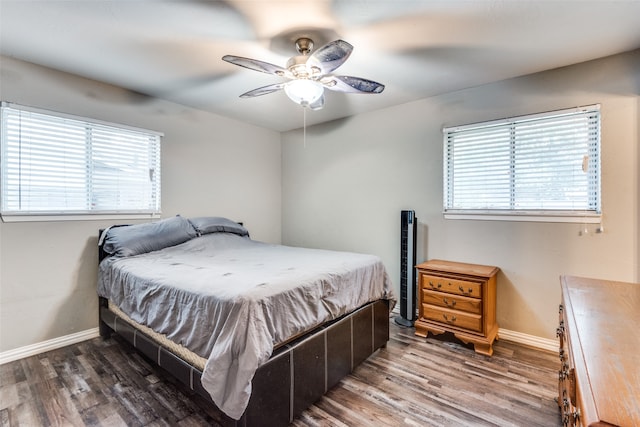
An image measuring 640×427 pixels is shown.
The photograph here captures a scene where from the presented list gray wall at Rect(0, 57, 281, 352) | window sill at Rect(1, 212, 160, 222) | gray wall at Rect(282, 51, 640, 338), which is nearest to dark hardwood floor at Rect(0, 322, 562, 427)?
gray wall at Rect(0, 57, 281, 352)

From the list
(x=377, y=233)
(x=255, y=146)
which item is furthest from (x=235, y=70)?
(x=377, y=233)

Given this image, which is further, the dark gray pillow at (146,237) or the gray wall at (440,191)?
the dark gray pillow at (146,237)

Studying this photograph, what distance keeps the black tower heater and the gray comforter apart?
0.58 metres

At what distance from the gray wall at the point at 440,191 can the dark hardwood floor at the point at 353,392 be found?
0.77 metres

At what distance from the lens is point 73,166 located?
8.73ft

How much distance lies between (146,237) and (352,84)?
223cm

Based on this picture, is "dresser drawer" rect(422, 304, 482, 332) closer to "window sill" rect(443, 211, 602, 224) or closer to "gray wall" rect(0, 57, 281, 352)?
"window sill" rect(443, 211, 602, 224)

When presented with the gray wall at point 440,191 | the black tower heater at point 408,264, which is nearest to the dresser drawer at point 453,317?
the black tower heater at point 408,264

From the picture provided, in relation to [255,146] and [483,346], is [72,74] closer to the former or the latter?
[255,146]

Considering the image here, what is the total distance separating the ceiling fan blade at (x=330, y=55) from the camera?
163 cm

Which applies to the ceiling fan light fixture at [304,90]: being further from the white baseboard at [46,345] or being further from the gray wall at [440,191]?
the white baseboard at [46,345]

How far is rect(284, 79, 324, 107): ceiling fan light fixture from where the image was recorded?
2.04 meters

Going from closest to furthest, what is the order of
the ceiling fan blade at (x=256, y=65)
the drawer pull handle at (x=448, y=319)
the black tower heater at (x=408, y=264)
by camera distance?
the ceiling fan blade at (x=256, y=65) → the drawer pull handle at (x=448, y=319) → the black tower heater at (x=408, y=264)

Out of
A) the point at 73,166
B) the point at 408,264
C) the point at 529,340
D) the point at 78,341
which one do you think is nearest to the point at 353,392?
the point at 408,264
